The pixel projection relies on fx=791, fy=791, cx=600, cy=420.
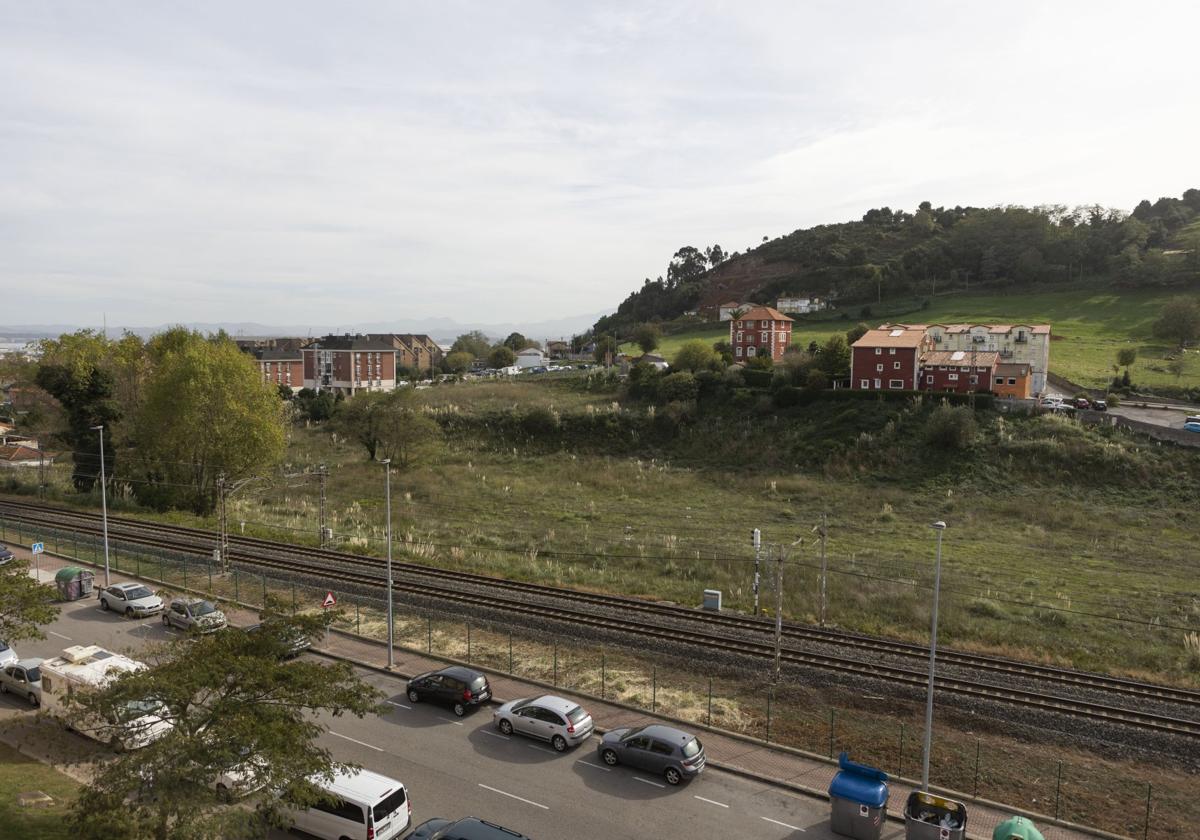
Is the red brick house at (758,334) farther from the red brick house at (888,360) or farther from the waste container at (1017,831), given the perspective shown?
the waste container at (1017,831)

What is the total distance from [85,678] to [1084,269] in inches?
6284

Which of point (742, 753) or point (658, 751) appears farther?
point (742, 753)

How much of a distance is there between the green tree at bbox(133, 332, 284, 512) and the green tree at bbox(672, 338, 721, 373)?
4799 centimetres

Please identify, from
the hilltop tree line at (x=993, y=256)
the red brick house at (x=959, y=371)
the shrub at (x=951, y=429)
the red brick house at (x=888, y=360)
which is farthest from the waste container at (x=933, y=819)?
the hilltop tree line at (x=993, y=256)

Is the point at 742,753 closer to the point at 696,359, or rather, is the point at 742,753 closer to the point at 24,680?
the point at 24,680

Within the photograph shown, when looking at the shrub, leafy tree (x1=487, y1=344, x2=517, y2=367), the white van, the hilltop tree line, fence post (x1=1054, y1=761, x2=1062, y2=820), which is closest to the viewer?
the white van

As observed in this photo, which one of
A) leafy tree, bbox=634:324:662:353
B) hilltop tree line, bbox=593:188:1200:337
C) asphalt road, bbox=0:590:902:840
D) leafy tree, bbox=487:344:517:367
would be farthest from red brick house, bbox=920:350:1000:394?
leafy tree, bbox=487:344:517:367

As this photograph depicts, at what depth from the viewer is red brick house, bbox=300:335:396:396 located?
122750 mm

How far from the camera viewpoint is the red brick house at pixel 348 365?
403ft

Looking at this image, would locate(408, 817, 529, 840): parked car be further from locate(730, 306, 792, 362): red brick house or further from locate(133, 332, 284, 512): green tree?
locate(730, 306, 792, 362): red brick house

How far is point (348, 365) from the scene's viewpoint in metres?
122

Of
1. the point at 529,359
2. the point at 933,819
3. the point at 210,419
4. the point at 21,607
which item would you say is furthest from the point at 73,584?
the point at 529,359

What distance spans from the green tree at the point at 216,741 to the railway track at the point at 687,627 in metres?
16.1

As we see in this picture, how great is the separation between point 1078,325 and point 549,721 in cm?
11554
